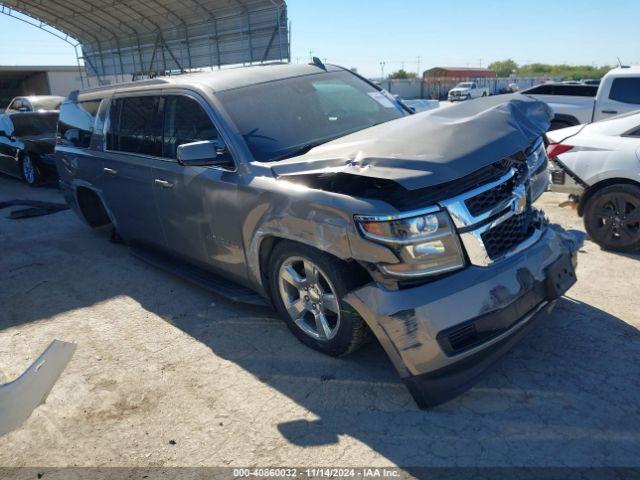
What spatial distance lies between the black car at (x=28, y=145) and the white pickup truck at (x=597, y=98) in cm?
966

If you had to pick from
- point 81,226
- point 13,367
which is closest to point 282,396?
point 13,367

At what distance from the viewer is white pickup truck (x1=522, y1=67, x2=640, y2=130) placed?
9.43m

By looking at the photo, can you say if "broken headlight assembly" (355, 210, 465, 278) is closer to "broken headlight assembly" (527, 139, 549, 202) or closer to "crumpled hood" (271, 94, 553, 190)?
"crumpled hood" (271, 94, 553, 190)

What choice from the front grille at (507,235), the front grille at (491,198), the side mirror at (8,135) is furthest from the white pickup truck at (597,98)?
the side mirror at (8,135)

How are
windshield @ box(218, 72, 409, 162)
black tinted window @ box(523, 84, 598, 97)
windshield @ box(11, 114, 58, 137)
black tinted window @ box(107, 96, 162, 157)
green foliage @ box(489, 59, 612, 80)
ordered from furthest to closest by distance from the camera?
green foliage @ box(489, 59, 612, 80) < black tinted window @ box(523, 84, 598, 97) < windshield @ box(11, 114, 58, 137) < black tinted window @ box(107, 96, 162, 157) < windshield @ box(218, 72, 409, 162)

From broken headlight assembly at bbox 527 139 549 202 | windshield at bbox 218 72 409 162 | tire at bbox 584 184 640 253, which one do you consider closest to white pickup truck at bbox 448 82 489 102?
tire at bbox 584 184 640 253

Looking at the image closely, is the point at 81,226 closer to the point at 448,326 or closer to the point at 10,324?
the point at 10,324

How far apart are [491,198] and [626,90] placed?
8.52 m

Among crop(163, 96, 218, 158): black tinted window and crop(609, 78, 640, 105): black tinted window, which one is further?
crop(609, 78, 640, 105): black tinted window

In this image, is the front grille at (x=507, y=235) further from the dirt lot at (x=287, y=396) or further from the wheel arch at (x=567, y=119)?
the wheel arch at (x=567, y=119)

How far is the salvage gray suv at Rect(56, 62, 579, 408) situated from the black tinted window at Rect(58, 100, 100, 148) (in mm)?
979

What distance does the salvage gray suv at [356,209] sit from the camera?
2.65 metres

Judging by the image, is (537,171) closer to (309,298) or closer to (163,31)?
(309,298)

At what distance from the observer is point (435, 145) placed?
9.37 feet
